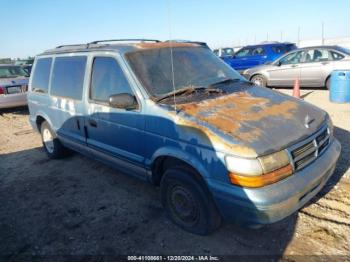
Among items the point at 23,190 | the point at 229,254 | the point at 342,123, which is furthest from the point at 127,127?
the point at 342,123

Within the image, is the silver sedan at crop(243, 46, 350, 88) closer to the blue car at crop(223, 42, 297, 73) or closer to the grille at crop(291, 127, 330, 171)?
the blue car at crop(223, 42, 297, 73)

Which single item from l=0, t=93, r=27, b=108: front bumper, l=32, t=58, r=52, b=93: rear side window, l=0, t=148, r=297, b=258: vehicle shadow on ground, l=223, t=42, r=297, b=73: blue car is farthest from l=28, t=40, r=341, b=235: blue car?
l=223, t=42, r=297, b=73: blue car

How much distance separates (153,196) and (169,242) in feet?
3.33

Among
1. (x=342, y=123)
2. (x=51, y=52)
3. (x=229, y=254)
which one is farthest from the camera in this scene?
(x=342, y=123)

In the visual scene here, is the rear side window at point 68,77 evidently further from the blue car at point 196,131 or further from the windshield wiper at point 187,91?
the windshield wiper at point 187,91

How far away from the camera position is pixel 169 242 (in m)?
3.12

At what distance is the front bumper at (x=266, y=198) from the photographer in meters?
2.49

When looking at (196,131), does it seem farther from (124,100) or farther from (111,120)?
(111,120)

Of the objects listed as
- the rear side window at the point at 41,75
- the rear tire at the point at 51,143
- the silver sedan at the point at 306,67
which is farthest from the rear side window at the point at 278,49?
the rear tire at the point at 51,143

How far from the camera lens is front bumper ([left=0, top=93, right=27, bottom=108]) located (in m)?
9.45

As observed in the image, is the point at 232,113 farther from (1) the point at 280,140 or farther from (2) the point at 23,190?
(2) the point at 23,190

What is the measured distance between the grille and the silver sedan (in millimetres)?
7866

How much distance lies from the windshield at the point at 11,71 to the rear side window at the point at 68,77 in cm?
662

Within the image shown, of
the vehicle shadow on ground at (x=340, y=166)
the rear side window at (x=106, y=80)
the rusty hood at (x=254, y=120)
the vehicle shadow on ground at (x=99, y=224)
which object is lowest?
the vehicle shadow on ground at (x=99, y=224)
